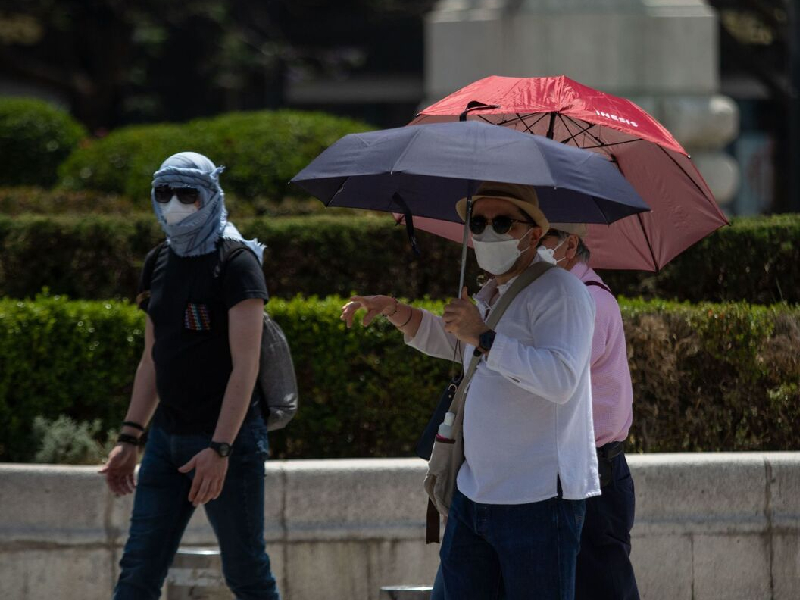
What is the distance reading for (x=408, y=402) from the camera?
20.4ft

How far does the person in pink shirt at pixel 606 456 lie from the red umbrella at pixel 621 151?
17.6 inches

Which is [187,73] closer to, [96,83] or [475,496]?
[96,83]

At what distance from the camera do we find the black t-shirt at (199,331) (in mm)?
4023

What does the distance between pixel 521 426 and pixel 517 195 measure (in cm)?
61

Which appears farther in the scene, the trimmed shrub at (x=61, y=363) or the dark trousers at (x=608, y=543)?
the trimmed shrub at (x=61, y=363)

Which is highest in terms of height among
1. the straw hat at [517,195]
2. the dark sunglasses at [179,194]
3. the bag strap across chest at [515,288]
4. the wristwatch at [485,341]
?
the straw hat at [517,195]

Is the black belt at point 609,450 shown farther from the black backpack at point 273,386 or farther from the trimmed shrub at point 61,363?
the trimmed shrub at point 61,363

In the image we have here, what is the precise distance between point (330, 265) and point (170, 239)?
3.31 m

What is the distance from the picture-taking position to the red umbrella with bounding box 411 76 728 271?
13.7 ft

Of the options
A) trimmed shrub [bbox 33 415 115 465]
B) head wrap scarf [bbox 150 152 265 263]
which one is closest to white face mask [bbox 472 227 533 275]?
head wrap scarf [bbox 150 152 265 263]

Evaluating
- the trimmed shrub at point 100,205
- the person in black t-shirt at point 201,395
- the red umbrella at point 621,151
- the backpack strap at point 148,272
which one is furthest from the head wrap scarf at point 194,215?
the trimmed shrub at point 100,205

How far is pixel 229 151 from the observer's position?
9.66m

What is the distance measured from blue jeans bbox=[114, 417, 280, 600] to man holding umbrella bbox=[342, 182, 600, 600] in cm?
85

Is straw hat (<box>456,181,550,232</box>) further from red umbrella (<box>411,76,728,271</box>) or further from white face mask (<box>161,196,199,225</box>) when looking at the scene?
white face mask (<box>161,196,199,225</box>)
